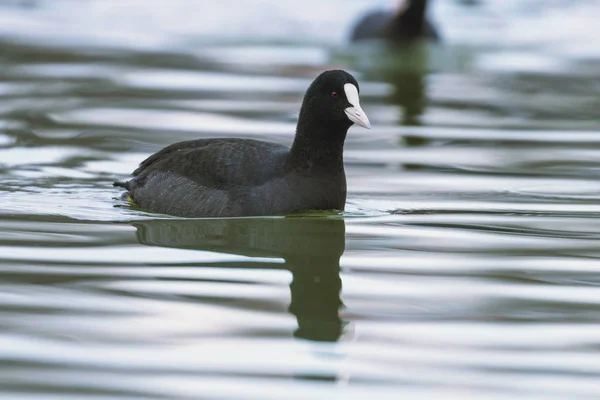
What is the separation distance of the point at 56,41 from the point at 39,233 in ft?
31.1

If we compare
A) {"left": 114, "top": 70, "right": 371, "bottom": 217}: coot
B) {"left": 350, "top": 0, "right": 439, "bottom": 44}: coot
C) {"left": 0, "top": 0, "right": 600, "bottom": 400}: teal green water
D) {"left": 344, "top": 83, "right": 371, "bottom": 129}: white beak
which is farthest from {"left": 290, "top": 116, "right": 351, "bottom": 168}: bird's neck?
{"left": 350, "top": 0, "right": 439, "bottom": 44}: coot

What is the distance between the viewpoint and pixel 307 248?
6.61 metres

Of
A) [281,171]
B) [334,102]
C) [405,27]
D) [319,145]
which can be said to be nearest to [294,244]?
[281,171]

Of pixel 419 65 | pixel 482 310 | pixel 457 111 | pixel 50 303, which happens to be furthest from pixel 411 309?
pixel 419 65

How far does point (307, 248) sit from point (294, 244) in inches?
3.7

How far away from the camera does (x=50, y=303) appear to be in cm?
538

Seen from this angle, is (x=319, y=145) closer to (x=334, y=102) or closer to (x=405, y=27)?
(x=334, y=102)

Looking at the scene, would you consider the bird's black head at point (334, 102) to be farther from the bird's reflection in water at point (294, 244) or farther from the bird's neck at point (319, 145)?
the bird's reflection in water at point (294, 244)

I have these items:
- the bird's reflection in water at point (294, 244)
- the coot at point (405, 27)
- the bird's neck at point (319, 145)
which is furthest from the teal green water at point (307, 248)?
the coot at point (405, 27)

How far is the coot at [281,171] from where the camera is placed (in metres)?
7.13

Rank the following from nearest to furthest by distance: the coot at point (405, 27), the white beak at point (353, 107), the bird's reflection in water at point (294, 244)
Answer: the bird's reflection in water at point (294, 244) < the white beak at point (353, 107) < the coot at point (405, 27)

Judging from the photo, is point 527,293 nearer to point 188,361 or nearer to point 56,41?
point 188,361

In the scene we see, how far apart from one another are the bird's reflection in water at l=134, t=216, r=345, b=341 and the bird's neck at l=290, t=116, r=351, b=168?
33 cm

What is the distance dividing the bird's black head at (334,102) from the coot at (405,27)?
8.63 meters
